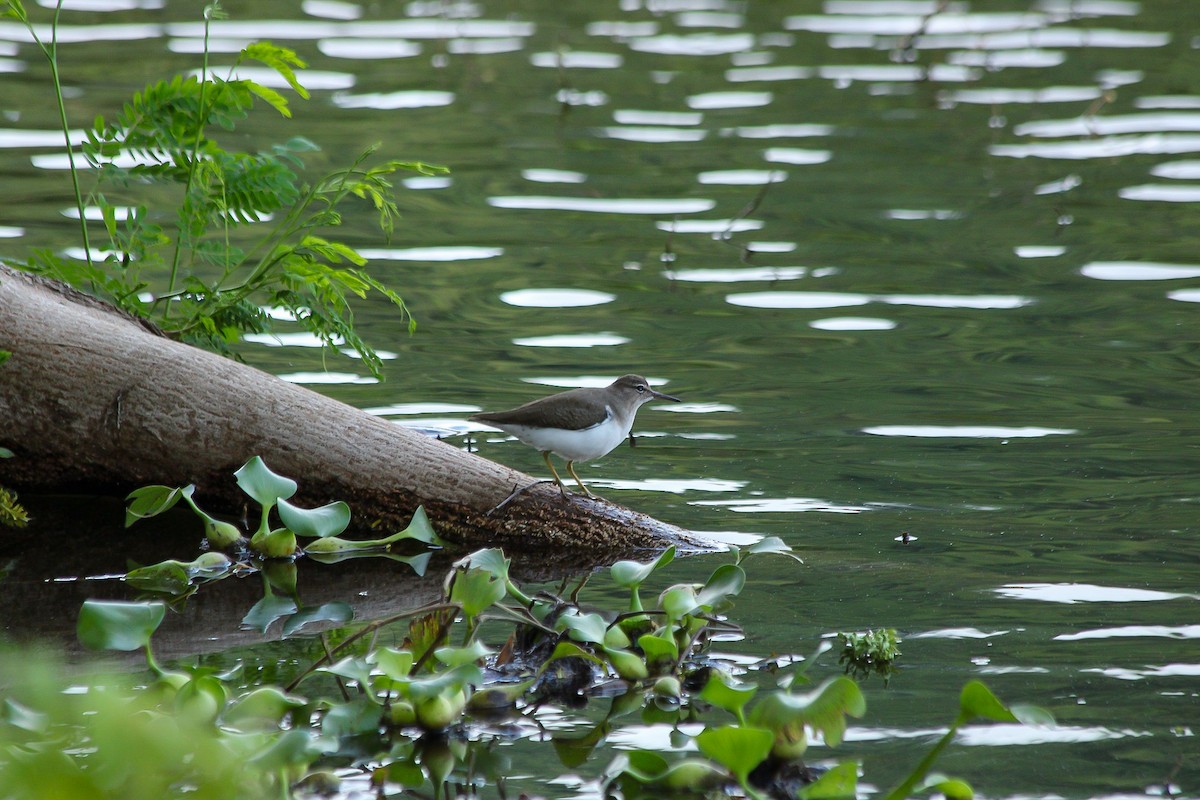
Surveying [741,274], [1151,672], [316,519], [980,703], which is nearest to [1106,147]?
[741,274]

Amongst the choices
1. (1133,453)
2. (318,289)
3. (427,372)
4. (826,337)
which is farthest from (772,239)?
(318,289)

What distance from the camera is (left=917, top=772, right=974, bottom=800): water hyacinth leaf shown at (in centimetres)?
417

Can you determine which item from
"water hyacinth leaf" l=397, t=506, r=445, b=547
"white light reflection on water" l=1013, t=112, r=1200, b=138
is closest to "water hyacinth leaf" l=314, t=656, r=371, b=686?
"water hyacinth leaf" l=397, t=506, r=445, b=547

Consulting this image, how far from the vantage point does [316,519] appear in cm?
599

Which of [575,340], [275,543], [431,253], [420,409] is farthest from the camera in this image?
[431,253]

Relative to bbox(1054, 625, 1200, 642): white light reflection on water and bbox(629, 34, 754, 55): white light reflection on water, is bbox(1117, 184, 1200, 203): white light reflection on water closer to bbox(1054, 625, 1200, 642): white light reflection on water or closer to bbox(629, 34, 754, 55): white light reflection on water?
bbox(629, 34, 754, 55): white light reflection on water

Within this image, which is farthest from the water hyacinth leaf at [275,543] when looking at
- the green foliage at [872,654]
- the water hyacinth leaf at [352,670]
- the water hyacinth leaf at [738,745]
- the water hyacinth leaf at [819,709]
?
the water hyacinth leaf at [738,745]

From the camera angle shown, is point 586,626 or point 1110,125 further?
point 1110,125

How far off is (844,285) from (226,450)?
5.90 m

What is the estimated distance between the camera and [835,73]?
58.5 feet

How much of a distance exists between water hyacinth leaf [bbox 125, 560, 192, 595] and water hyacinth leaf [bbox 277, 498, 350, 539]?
54 cm

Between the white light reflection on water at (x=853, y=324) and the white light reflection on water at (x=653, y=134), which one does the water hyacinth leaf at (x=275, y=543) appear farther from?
the white light reflection on water at (x=653, y=134)

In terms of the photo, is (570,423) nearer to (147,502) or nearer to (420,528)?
(420,528)

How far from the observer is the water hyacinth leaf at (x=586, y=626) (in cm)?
497
